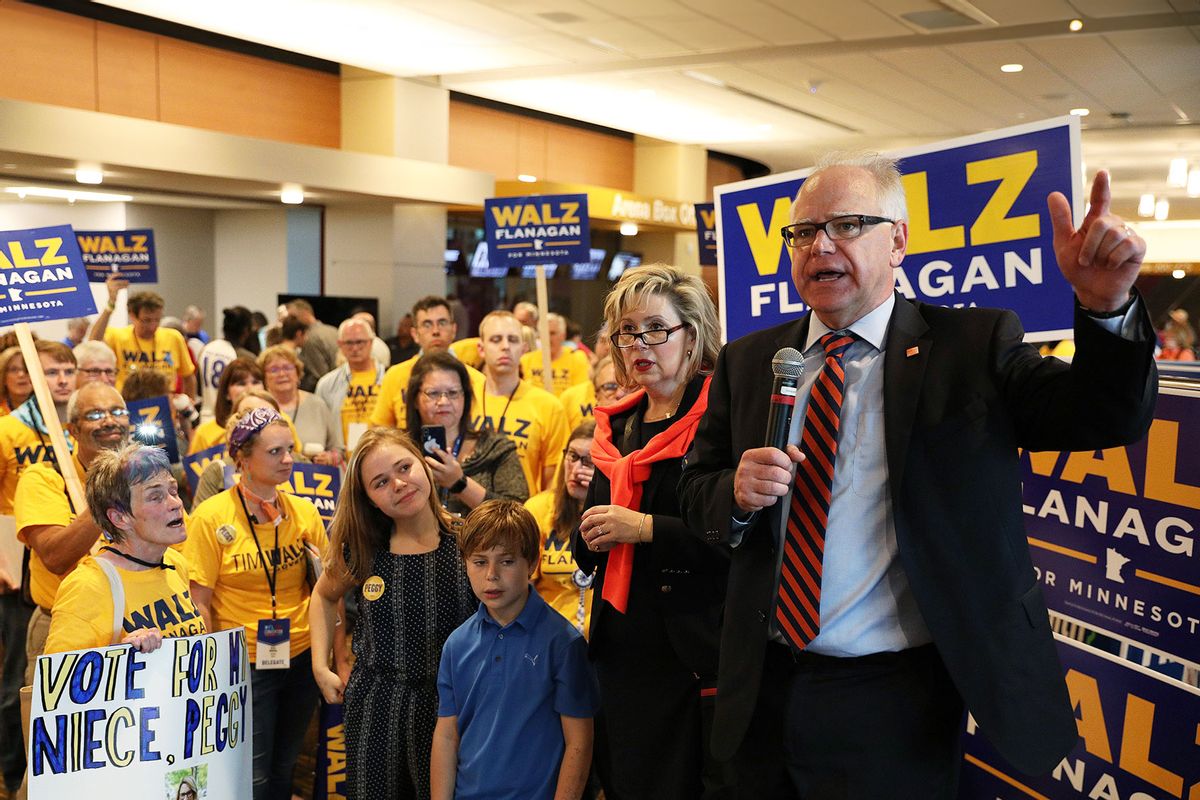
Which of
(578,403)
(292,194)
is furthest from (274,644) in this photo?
(292,194)

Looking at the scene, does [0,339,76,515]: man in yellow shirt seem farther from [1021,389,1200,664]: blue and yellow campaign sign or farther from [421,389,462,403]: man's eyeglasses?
[1021,389,1200,664]: blue and yellow campaign sign

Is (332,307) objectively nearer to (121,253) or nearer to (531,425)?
(121,253)

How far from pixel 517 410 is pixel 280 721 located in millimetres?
1957

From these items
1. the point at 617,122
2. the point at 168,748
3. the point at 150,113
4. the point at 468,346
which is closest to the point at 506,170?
the point at 617,122

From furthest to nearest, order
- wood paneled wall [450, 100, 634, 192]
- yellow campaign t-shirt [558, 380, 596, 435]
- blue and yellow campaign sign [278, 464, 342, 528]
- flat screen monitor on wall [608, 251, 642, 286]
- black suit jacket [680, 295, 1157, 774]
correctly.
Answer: flat screen monitor on wall [608, 251, 642, 286] < wood paneled wall [450, 100, 634, 192] < yellow campaign t-shirt [558, 380, 596, 435] < blue and yellow campaign sign [278, 464, 342, 528] < black suit jacket [680, 295, 1157, 774]

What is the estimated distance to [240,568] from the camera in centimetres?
334

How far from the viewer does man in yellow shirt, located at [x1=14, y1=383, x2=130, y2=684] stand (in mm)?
3428

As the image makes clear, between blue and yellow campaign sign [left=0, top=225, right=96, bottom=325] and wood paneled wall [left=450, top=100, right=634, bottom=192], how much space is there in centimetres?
999

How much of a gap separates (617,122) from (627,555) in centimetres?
1418

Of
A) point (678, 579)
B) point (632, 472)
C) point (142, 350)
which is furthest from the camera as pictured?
point (142, 350)

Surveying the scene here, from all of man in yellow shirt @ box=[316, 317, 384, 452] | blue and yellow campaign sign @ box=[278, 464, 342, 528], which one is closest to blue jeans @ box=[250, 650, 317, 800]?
blue and yellow campaign sign @ box=[278, 464, 342, 528]

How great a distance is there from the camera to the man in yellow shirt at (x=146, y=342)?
729 centimetres

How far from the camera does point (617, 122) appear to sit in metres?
15.9

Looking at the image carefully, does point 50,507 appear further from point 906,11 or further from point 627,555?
point 906,11
